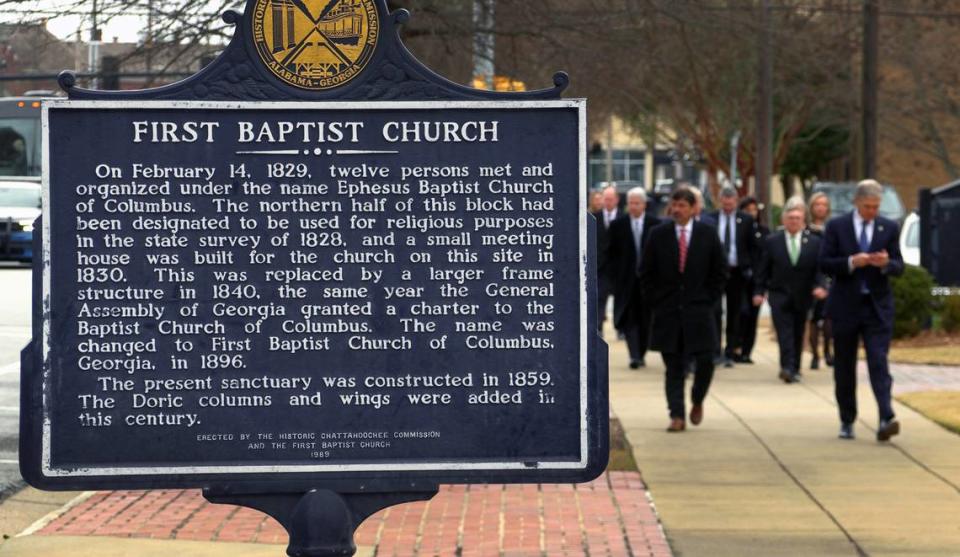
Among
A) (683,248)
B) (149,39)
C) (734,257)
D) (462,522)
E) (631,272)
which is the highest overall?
(149,39)

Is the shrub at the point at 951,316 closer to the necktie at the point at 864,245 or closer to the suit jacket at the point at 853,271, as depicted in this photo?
the suit jacket at the point at 853,271

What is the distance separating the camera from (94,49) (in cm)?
1128

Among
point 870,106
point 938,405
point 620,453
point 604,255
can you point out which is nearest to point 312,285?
point 620,453

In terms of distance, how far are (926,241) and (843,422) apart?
1048 cm

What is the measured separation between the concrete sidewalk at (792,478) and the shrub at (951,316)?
18.9 ft

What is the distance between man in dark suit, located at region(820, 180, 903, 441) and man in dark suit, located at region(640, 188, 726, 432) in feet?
2.82

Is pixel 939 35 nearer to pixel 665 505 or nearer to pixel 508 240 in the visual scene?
pixel 665 505

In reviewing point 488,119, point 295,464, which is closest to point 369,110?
point 488,119

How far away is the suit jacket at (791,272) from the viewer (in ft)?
51.5

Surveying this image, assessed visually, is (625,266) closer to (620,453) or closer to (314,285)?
(620,453)

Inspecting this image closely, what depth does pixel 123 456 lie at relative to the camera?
5.43 metres

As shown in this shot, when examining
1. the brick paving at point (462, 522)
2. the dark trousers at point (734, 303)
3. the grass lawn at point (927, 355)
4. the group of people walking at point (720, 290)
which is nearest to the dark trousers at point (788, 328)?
the dark trousers at point (734, 303)

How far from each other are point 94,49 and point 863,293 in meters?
5.45

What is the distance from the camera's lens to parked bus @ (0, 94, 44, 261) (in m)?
17.8
